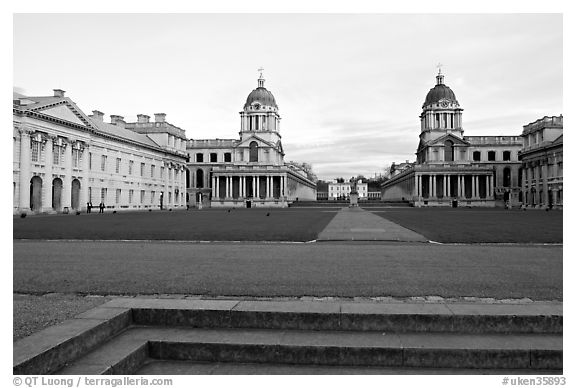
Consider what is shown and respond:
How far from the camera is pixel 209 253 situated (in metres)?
14.2

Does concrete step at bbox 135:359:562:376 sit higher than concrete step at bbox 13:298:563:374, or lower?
lower

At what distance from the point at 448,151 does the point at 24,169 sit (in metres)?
90.9

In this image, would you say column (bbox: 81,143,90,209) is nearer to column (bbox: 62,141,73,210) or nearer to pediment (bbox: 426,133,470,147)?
column (bbox: 62,141,73,210)

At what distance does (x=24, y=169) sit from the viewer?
1987 inches

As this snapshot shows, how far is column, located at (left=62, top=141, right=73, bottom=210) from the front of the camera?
Answer: 58625 millimetres

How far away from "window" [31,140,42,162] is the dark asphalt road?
140 ft

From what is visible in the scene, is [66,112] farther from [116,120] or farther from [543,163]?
[543,163]

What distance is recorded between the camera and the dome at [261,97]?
117 m

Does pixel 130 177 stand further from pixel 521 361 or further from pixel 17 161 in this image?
pixel 521 361

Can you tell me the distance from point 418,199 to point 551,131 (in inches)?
1120

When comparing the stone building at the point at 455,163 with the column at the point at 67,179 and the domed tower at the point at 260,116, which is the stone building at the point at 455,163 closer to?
the domed tower at the point at 260,116

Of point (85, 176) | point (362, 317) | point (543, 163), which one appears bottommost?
point (362, 317)

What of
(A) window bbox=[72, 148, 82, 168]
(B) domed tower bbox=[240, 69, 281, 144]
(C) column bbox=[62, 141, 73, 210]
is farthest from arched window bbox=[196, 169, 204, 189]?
(C) column bbox=[62, 141, 73, 210]

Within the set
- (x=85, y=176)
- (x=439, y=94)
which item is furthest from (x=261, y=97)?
(x=85, y=176)
